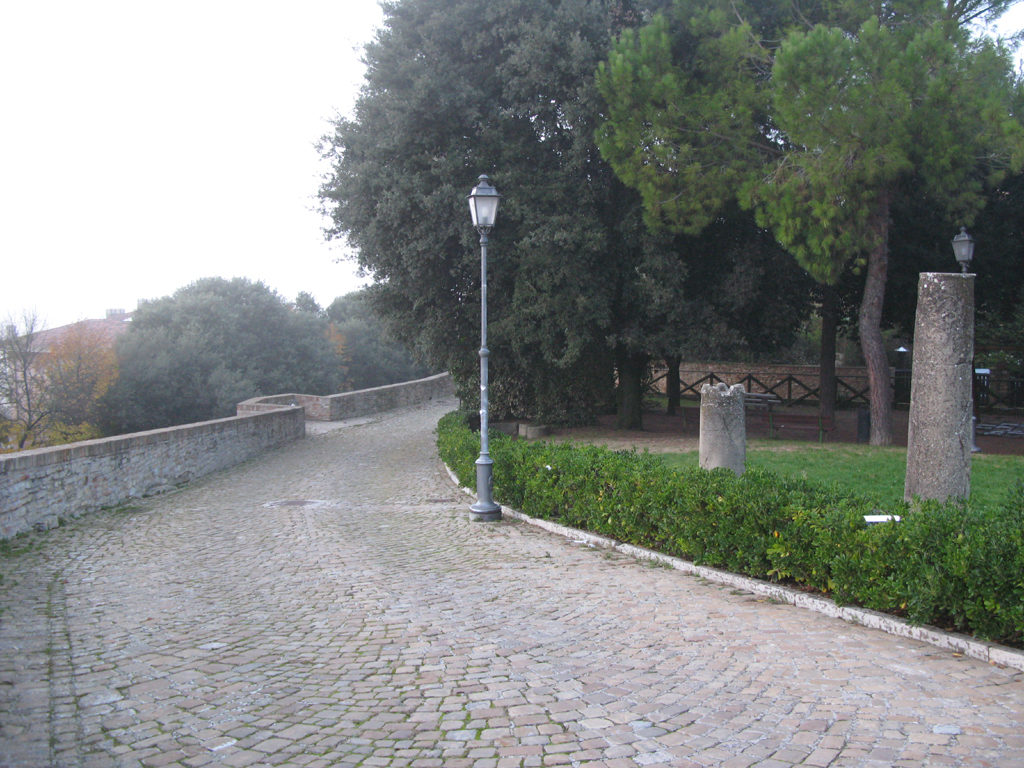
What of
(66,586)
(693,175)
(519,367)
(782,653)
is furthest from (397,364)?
(782,653)

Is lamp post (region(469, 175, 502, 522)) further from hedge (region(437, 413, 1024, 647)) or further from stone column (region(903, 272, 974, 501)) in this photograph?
stone column (region(903, 272, 974, 501))

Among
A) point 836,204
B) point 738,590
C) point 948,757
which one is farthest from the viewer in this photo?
point 836,204

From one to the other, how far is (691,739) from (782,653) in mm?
1336

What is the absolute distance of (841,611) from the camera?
5.46 metres

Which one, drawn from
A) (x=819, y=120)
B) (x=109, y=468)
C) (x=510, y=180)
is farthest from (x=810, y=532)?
(x=510, y=180)

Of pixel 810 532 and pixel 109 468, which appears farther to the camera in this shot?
pixel 109 468

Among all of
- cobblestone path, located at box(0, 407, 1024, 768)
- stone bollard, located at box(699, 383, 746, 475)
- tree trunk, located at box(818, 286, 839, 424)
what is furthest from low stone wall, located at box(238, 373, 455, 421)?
cobblestone path, located at box(0, 407, 1024, 768)

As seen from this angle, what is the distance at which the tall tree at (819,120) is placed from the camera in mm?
11305

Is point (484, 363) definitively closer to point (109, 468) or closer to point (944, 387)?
point (944, 387)

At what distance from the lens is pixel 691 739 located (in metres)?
3.68

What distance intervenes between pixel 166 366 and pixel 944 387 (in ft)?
110

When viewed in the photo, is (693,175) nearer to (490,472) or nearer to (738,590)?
(490,472)

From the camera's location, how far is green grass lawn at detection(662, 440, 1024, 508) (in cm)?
922

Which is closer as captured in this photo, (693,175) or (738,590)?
(738,590)
